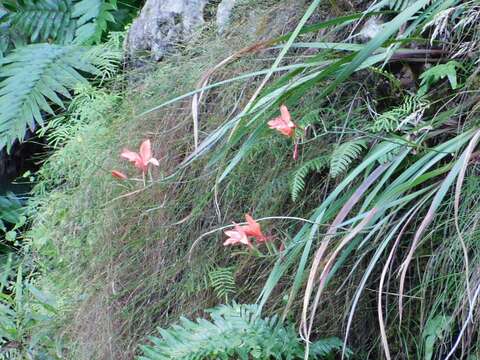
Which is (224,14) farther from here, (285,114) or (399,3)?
(285,114)

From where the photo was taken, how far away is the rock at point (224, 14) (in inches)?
100

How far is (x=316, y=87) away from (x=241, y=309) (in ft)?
2.17

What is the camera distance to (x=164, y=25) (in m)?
2.84

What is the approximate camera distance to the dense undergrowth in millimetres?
1657

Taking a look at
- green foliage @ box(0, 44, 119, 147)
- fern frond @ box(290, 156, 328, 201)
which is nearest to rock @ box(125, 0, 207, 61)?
green foliage @ box(0, 44, 119, 147)

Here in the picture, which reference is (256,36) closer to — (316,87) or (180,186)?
(316,87)

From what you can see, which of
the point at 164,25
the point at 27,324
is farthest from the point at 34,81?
the point at 27,324

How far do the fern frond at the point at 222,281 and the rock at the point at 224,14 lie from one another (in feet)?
3.04

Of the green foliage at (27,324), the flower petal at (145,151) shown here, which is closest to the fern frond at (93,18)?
the green foliage at (27,324)

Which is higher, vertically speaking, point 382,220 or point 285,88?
point 285,88

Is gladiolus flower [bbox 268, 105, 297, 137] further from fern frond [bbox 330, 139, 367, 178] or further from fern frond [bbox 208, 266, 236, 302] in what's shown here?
fern frond [bbox 208, 266, 236, 302]

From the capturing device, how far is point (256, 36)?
7.72 feet

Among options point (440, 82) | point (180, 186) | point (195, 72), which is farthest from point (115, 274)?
point (440, 82)

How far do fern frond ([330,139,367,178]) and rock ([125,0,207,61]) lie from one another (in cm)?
105
